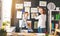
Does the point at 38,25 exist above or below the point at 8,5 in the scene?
below

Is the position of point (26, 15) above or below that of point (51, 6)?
below

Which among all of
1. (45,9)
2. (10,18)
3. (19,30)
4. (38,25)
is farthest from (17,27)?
(45,9)

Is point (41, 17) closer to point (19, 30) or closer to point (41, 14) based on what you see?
point (41, 14)

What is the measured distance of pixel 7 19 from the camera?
2713mm

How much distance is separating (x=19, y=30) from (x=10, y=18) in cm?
35

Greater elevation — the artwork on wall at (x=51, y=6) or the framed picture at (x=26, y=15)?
the artwork on wall at (x=51, y=6)

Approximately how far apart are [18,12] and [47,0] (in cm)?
74

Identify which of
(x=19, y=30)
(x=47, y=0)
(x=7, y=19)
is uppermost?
(x=47, y=0)

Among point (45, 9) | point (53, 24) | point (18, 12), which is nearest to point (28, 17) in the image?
point (18, 12)

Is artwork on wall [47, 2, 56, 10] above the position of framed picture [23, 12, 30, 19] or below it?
above

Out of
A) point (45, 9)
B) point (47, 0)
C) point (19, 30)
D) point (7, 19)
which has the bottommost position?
point (19, 30)

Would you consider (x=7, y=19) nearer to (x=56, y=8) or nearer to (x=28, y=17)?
(x=28, y=17)

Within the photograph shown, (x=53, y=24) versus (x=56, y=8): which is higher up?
(x=56, y=8)

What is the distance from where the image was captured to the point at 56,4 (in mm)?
2867
